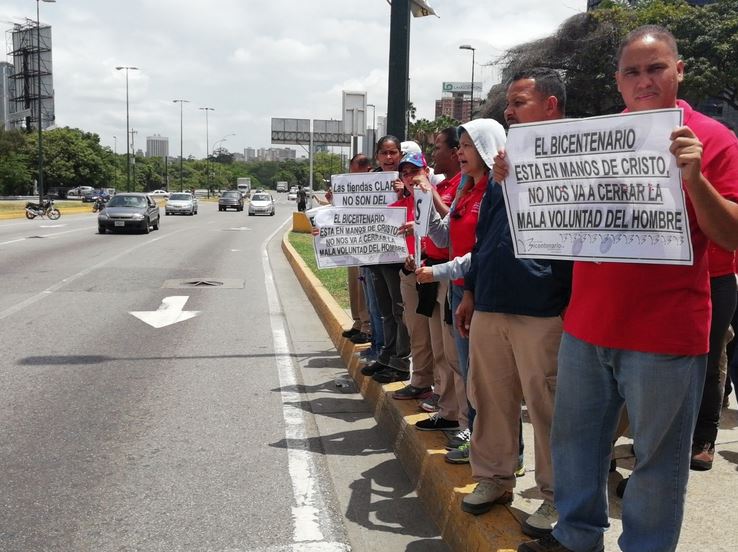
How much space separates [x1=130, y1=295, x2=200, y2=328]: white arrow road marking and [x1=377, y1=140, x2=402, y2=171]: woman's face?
13.7 feet

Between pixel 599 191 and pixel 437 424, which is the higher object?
pixel 599 191

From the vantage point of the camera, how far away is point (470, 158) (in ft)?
11.4

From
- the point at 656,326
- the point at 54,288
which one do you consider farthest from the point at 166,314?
the point at 656,326

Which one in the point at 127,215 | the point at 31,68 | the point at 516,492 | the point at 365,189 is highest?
the point at 31,68

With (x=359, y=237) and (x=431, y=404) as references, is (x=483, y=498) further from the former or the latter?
(x=359, y=237)

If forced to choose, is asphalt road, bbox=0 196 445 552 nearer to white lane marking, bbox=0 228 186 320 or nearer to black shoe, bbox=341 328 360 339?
white lane marking, bbox=0 228 186 320

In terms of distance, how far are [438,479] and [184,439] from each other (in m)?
1.88

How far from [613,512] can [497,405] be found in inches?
32.7

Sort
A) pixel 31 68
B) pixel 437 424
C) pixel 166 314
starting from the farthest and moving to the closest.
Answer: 1. pixel 31 68
2. pixel 166 314
3. pixel 437 424

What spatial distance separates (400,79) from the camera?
6719 millimetres

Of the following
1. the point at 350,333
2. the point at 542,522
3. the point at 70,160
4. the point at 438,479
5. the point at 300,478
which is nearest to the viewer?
the point at 542,522

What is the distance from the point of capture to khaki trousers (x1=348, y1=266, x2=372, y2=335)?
290 inches

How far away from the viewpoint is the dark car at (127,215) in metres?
24.5

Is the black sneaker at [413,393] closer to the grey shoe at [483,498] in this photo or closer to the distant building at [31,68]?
the grey shoe at [483,498]
